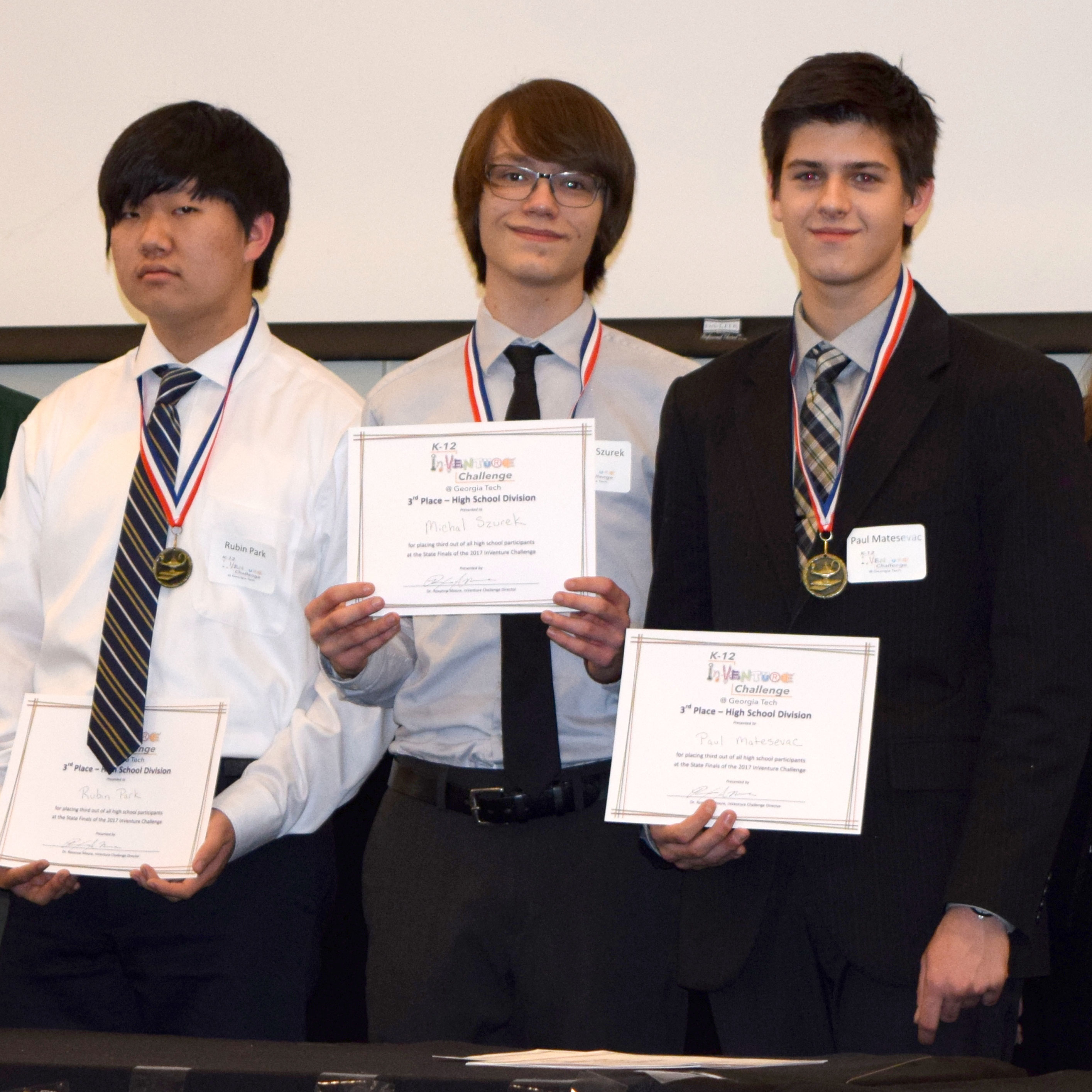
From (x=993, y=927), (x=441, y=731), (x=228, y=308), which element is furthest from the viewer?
(x=228, y=308)

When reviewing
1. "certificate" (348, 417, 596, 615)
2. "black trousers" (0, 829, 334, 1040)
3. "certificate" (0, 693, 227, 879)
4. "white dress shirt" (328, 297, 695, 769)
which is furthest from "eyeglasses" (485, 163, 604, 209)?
"black trousers" (0, 829, 334, 1040)

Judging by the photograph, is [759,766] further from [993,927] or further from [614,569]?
[614,569]

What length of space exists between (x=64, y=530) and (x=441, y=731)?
756mm

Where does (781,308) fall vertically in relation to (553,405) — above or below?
above

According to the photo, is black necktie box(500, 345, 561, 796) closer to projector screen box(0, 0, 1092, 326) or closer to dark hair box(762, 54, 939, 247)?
dark hair box(762, 54, 939, 247)

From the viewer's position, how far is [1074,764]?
1.73 m

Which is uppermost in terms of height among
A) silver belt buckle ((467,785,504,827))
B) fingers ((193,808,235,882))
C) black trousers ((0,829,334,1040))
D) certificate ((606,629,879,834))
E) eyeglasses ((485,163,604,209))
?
eyeglasses ((485,163,604,209))

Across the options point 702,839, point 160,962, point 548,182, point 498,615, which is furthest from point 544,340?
point 160,962

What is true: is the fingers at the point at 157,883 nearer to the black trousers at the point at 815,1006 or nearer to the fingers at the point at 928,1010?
the black trousers at the point at 815,1006

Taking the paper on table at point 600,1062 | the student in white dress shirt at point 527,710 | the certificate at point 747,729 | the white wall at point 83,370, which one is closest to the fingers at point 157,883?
the student in white dress shirt at point 527,710

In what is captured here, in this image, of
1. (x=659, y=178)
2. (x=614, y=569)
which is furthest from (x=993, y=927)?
(x=659, y=178)

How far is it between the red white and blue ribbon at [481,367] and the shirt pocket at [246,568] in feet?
1.25

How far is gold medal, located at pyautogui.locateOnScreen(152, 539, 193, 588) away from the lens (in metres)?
2.22

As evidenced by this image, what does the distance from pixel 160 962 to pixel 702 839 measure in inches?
36.4
